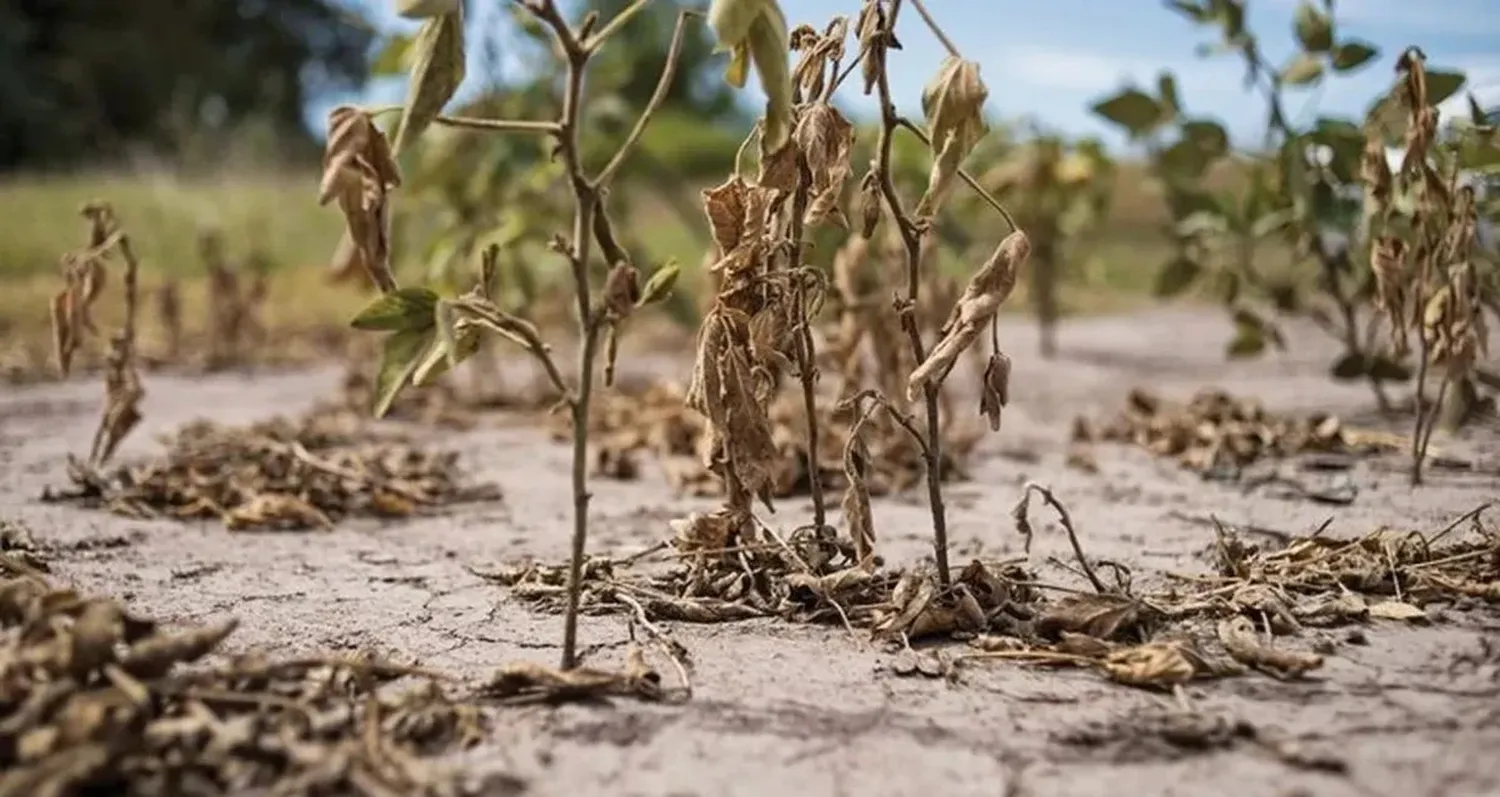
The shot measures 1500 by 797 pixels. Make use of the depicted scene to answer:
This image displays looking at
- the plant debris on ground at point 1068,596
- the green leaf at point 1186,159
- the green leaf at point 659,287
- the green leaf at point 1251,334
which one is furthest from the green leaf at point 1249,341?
the green leaf at point 659,287

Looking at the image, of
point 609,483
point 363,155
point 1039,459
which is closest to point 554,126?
point 363,155

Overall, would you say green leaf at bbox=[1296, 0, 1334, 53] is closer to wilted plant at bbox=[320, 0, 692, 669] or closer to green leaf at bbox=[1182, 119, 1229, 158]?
green leaf at bbox=[1182, 119, 1229, 158]

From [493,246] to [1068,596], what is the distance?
0.63 m

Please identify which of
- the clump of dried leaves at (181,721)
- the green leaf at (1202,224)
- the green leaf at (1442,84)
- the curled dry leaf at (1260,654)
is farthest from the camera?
the green leaf at (1202,224)

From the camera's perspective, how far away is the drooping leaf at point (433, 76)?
1015 millimetres

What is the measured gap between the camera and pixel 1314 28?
2.09m

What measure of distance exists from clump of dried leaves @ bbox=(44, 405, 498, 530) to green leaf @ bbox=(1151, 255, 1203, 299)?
1.34 metres

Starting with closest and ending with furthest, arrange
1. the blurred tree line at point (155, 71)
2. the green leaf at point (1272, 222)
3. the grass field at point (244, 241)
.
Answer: the green leaf at point (1272, 222) → the grass field at point (244, 241) → the blurred tree line at point (155, 71)

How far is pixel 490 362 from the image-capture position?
328 centimetres

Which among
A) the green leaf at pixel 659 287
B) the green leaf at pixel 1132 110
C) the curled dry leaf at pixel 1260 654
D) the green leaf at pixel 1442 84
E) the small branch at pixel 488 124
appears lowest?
the curled dry leaf at pixel 1260 654

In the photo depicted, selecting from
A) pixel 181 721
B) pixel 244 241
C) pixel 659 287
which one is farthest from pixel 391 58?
pixel 244 241

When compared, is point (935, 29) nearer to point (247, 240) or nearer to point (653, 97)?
point (653, 97)

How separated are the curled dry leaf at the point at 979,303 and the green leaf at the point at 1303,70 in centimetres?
122

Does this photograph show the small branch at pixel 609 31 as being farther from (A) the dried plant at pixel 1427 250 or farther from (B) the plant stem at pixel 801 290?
(A) the dried plant at pixel 1427 250
